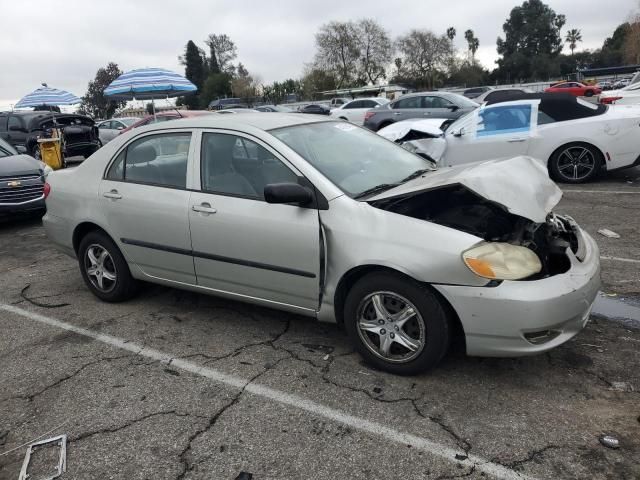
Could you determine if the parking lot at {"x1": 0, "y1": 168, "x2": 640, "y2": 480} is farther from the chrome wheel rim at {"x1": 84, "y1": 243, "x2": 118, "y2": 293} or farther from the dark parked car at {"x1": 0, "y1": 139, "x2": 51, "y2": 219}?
the dark parked car at {"x1": 0, "y1": 139, "x2": 51, "y2": 219}

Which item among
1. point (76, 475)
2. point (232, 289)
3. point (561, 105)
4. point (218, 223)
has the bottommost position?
point (76, 475)

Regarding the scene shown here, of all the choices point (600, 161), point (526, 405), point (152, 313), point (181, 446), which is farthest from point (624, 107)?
point (181, 446)

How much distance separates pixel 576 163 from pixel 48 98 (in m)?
14.7

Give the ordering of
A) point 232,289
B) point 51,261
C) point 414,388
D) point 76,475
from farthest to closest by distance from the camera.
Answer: point 51,261
point 232,289
point 414,388
point 76,475

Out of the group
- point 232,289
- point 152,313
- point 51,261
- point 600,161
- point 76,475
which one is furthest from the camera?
point 600,161

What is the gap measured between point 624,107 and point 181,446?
27.4 ft

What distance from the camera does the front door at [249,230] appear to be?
10.9ft

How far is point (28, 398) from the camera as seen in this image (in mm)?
3207

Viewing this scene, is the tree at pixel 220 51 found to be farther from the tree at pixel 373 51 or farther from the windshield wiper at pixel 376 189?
the windshield wiper at pixel 376 189

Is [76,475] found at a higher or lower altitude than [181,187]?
lower

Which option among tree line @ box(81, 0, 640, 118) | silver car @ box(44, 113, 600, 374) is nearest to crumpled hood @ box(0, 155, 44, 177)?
silver car @ box(44, 113, 600, 374)

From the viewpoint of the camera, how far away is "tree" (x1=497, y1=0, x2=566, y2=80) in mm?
80375

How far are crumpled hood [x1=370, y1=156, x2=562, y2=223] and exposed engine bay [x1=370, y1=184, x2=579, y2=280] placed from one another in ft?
0.16

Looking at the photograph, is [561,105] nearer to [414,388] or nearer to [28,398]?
[414,388]
